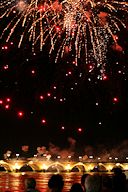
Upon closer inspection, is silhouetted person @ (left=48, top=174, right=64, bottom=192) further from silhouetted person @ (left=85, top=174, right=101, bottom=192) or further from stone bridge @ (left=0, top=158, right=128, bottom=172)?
stone bridge @ (left=0, top=158, right=128, bottom=172)

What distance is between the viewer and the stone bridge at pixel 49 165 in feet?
252

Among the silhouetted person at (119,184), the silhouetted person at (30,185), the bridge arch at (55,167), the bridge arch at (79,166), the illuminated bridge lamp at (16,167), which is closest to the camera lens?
the silhouetted person at (119,184)

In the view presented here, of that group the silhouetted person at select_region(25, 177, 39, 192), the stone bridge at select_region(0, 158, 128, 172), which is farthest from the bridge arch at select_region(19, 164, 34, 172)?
the silhouetted person at select_region(25, 177, 39, 192)

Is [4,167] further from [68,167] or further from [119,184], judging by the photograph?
[119,184]

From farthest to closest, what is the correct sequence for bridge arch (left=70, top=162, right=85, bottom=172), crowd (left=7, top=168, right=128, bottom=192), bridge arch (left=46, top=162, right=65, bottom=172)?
bridge arch (left=70, top=162, right=85, bottom=172) → bridge arch (left=46, top=162, right=65, bottom=172) → crowd (left=7, top=168, right=128, bottom=192)

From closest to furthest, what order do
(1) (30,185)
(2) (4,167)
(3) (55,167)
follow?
(1) (30,185), (2) (4,167), (3) (55,167)

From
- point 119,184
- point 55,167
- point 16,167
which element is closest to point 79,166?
point 55,167

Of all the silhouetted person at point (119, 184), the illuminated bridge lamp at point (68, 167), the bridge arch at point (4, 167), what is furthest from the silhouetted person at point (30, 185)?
the illuminated bridge lamp at point (68, 167)

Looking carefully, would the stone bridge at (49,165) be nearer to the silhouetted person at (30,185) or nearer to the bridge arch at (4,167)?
the bridge arch at (4,167)

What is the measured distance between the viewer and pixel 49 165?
81.8 m

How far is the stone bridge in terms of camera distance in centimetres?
7681

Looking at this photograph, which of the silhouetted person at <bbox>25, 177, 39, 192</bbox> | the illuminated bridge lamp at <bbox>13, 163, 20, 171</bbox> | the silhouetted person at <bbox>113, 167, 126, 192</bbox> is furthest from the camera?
the illuminated bridge lamp at <bbox>13, 163, 20, 171</bbox>

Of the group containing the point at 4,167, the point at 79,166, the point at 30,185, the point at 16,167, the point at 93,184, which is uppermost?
the point at 79,166

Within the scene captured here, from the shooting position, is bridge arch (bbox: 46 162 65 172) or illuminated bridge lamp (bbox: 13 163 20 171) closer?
illuminated bridge lamp (bbox: 13 163 20 171)
